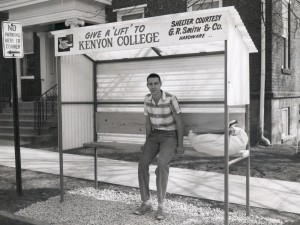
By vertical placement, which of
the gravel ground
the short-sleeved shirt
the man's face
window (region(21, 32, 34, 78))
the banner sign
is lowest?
the gravel ground

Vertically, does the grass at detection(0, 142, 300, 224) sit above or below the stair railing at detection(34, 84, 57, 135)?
below

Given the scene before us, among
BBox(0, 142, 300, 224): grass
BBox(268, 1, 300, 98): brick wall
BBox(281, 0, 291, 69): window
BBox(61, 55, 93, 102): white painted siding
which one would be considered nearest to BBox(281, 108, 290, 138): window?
BBox(268, 1, 300, 98): brick wall

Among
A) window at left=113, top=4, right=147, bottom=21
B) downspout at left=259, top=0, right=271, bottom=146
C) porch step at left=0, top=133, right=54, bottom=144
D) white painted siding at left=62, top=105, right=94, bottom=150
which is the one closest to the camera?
white painted siding at left=62, top=105, right=94, bottom=150

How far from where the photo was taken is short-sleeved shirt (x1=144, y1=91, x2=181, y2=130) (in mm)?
4883

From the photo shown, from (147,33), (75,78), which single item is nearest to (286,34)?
(75,78)

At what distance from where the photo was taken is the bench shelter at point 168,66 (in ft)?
13.6

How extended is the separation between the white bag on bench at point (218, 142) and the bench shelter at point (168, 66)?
7.4 inches

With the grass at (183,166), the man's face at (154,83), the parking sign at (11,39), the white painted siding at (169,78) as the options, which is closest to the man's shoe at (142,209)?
the grass at (183,166)

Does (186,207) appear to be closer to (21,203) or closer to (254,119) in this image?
(21,203)

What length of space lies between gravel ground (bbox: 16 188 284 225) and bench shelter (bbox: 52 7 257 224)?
574mm

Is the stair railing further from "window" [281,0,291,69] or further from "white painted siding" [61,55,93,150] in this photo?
"window" [281,0,291,69]

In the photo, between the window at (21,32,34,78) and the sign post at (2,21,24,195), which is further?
the window at (21,32,34,78)

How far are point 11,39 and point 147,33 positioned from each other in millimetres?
2454

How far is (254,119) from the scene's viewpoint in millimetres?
10305
